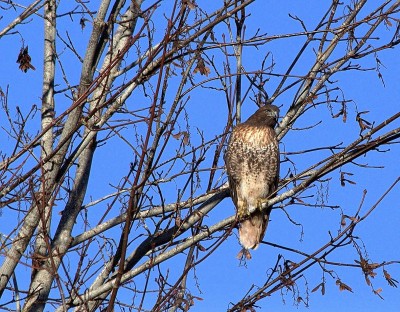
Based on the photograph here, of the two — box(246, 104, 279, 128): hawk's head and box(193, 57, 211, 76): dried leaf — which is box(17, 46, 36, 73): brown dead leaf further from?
box(246, 104, 279, 128): hawk's head

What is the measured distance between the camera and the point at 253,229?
6715 mm

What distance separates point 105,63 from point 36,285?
4.72ft

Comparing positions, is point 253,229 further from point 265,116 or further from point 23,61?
point 23,61

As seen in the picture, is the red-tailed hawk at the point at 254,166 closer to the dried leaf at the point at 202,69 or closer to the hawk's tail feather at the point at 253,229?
the hawk's tail feather at the point at 253,229

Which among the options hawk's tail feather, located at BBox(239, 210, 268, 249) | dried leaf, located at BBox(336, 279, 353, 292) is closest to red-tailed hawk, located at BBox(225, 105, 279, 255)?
hawk's tail feather, located at BBox(239, 210, 268, 249)

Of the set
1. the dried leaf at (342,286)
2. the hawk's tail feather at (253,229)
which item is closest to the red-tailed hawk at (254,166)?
the hawk's tail feather at (253,229)

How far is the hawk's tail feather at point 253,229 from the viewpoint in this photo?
670 cm

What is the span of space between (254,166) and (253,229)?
1.70ft

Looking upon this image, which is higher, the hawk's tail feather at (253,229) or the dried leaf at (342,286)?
the hawk's tail feather at (253,229)

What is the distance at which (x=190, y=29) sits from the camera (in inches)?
174

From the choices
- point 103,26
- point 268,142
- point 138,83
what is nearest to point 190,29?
point 138,83

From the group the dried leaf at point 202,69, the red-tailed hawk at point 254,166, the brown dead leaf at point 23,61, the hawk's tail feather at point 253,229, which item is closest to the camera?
the dried leaf at point 202,69

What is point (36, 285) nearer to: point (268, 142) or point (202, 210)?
point (202, 210)

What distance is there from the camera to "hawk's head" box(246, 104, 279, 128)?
6363 mm
